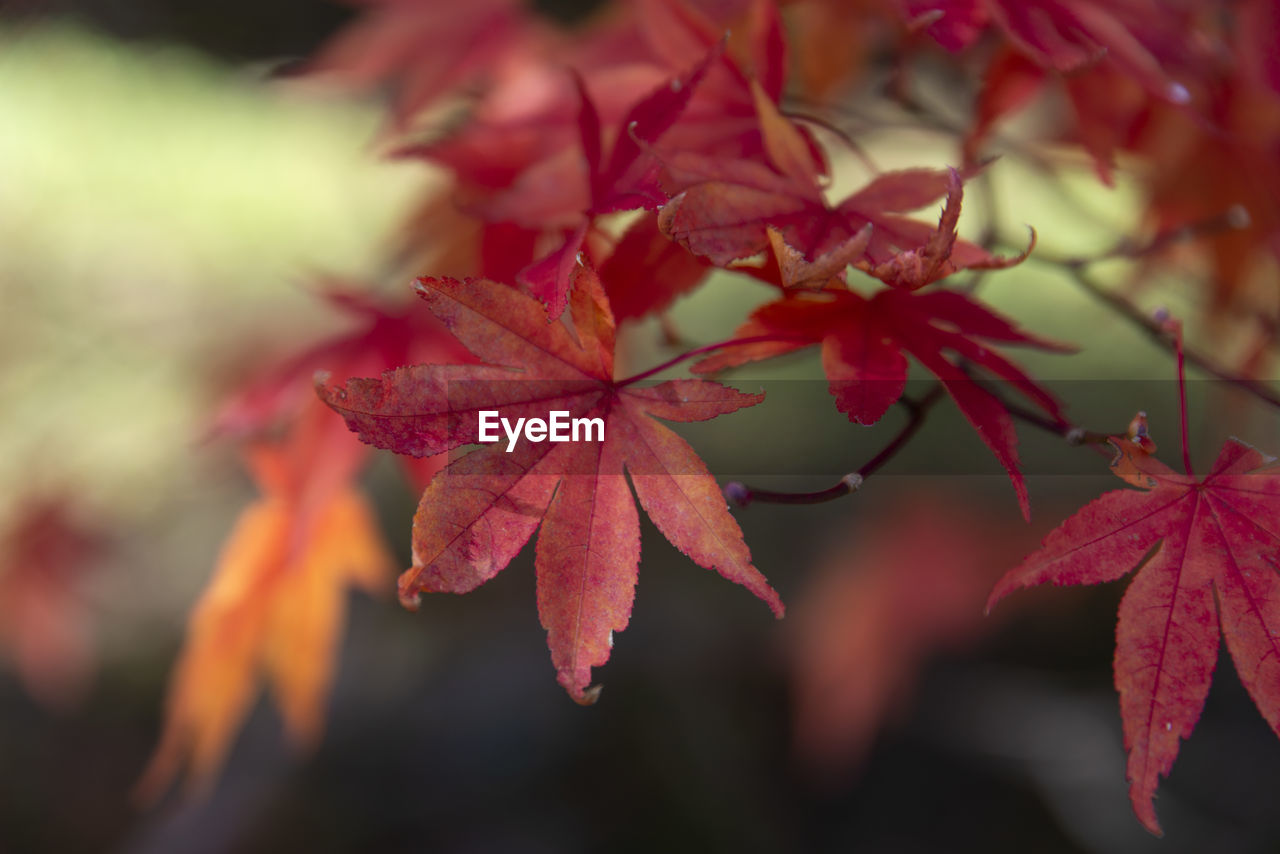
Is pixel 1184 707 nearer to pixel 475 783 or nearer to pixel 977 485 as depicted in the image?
pixel 977 485

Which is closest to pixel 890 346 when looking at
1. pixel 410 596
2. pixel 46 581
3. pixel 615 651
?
pixel 410 596

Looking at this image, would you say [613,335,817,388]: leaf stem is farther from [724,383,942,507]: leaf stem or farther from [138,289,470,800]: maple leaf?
[138,289,470,800]: maple leaf

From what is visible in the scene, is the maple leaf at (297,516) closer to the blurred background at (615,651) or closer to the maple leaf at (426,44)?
the maple leaf at (426,44)

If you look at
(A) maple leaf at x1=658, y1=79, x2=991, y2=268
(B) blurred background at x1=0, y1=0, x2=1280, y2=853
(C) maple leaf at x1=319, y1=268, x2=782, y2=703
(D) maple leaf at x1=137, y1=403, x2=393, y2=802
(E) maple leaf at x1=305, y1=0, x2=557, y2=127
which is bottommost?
(B) blurred background at x1=0, y1=0, x2=1280, y2=853

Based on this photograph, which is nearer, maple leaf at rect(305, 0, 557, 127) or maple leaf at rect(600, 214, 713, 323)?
maple leaf at rect(600, 214, 713, 323)

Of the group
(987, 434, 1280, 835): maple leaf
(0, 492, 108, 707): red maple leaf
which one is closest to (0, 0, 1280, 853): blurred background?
(0, 492, 108, 707): red maple leaf

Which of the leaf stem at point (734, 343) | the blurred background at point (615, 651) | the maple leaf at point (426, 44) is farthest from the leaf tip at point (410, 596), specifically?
the blurred background at point (615, 651)
